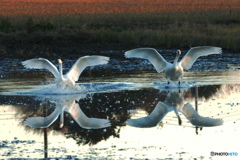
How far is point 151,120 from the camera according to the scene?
1110 cm

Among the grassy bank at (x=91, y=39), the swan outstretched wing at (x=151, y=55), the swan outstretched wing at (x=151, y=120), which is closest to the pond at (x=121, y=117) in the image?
the swan outstretched wing at (x=151, y=120)

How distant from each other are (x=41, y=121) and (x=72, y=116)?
0.72 metres

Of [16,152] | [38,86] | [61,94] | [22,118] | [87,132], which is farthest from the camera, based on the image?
[38,86]

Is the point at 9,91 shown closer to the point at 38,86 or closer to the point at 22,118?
the point at 38,86

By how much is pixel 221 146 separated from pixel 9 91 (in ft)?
23.9

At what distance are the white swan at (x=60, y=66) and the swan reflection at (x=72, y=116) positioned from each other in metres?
1.53

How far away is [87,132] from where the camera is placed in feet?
33.0

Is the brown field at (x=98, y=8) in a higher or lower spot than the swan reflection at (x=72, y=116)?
higher

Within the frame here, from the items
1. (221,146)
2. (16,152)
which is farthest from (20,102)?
(221,146)

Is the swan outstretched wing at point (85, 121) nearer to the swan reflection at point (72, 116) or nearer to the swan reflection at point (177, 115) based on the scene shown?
the swan reflection at point (72, 116)

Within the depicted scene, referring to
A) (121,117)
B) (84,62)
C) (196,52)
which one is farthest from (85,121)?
(196,52)

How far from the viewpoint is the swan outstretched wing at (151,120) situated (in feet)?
35.2

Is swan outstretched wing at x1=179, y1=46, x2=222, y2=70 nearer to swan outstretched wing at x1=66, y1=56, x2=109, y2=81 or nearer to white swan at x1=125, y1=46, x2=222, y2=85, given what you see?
white swan at x1=125, y1=46, x2=222, y2=85

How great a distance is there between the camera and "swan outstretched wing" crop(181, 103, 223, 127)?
1075 cm
